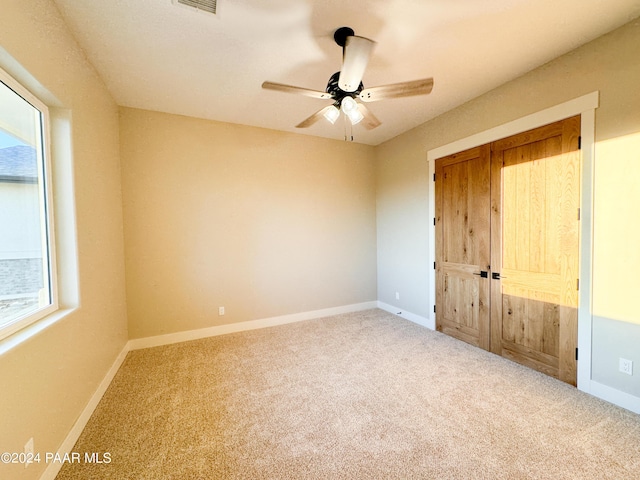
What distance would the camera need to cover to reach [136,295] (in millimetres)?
3180

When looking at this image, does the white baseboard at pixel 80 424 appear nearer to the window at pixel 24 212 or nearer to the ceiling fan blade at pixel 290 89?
the window at pixel 24 212

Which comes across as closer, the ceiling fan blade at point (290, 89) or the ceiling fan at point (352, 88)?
the ceiling fan at point (352, 88)

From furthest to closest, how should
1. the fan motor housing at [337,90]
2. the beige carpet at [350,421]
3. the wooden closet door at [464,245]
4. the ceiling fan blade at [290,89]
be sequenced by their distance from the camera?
1. the wooden closet door at [464,245]
2. the fan motor housing at [337,90]
3. the ceiling fan blade at [290,89]
4. the beige carpet at [350,421]

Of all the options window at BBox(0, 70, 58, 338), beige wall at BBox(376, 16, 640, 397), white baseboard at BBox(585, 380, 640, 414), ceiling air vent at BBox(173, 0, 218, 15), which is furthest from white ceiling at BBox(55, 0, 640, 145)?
white baseboard at BBox(585, 380, 640, 414)

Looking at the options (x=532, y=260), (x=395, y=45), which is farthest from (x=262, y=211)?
(x=532, y=260)

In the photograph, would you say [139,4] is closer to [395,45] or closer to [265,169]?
[395,45]

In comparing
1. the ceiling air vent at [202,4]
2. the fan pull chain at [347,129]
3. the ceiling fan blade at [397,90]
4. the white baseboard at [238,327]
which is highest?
the fan pull chain at [347,129]

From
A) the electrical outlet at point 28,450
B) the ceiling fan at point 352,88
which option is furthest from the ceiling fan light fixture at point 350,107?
the electrical outlet at point 28,450

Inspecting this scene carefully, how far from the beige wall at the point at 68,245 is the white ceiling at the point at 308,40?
1.07 ft

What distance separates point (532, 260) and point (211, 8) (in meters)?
3.35

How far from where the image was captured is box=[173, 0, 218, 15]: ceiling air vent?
5.50ft

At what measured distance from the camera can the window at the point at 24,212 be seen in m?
1.39

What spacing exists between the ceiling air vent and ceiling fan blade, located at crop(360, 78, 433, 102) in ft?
3.68

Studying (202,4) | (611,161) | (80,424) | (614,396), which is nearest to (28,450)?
(80,424)
